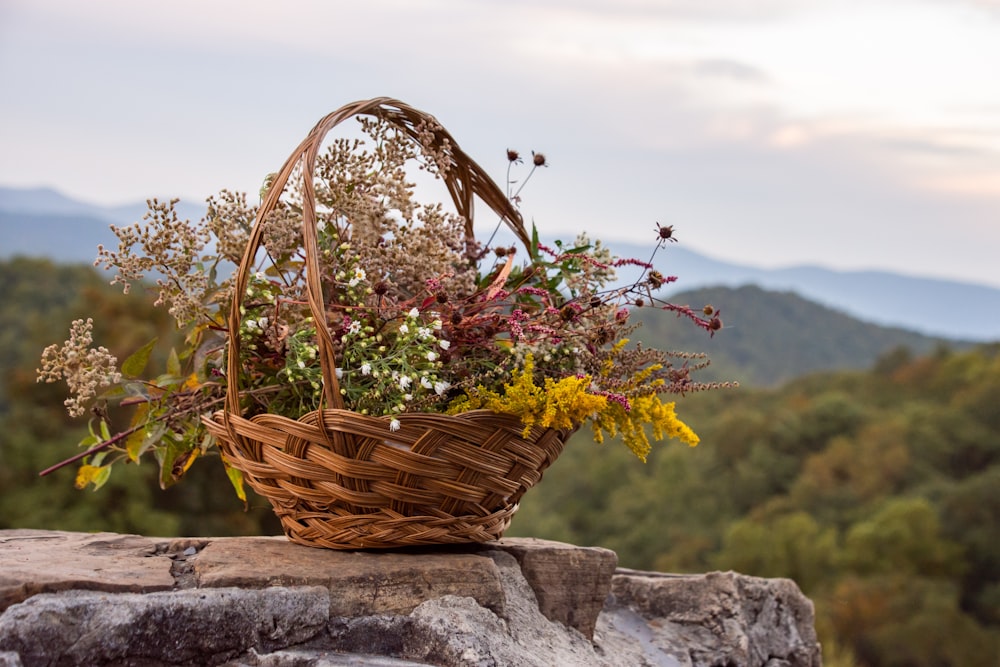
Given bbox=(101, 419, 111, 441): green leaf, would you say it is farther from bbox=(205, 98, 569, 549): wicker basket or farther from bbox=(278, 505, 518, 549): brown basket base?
bbox=(278, 505, 518, 549): brown basket base

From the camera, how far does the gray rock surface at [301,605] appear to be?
1878mm

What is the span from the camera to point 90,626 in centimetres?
185

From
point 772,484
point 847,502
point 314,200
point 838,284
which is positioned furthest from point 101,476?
point 838,284

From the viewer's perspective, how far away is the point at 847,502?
27266 millimetres

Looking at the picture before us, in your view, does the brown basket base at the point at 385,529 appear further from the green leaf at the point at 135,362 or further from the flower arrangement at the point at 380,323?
the green leaf at the point at 135,362

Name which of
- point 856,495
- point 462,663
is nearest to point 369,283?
point 462,663

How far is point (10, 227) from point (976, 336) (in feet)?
120

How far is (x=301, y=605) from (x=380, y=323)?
0.68 meters

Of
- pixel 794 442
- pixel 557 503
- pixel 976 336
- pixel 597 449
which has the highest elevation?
pixel 976 336

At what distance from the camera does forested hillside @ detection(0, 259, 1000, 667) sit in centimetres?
1352

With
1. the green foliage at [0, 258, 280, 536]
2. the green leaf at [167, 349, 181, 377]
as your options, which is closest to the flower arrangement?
the green leaf at [167, 349, 181, 377]

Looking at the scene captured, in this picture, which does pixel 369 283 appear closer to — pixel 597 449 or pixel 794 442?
pixel 794 442

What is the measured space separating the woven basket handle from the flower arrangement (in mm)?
20

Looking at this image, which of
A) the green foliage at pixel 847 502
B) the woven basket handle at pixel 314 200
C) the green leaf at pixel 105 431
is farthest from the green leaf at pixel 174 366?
the green foliage at pixel 847 502
